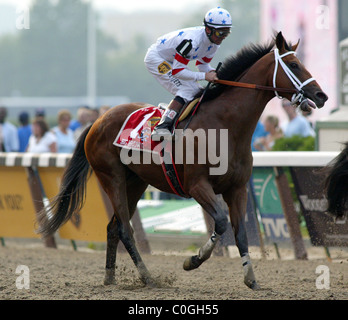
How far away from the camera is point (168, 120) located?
571 centimetres

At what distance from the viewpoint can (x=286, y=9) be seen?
20.5 metres

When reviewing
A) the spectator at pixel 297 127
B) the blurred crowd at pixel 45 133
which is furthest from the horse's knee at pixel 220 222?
the blurred crowd at pixel 45 133

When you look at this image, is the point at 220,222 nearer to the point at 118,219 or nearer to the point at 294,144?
the point at 118,219

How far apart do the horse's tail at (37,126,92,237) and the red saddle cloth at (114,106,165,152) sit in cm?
68

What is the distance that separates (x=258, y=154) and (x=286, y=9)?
1359 centimetres

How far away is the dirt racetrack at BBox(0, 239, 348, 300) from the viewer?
17.4ft

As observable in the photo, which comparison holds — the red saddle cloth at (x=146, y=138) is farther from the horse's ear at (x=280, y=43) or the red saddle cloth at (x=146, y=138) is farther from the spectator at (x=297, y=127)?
the spectator at (x=297, y=127)

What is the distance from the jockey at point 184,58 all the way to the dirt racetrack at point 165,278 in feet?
4.20

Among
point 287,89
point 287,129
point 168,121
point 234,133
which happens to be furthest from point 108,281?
point 287,129

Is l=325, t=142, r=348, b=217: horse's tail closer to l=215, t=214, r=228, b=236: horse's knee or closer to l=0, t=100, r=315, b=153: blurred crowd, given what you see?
l=215, t=214, r=228, b=236: horse's knee

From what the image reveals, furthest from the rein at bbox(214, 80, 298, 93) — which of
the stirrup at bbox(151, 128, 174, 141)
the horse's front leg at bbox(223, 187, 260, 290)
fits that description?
the horse's front leg at bbox(223, 187, 260, 290)

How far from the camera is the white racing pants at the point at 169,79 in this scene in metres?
5.81

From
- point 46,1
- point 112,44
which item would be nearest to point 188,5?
point 112,44

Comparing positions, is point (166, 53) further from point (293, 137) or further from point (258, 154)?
point (293, 137)
